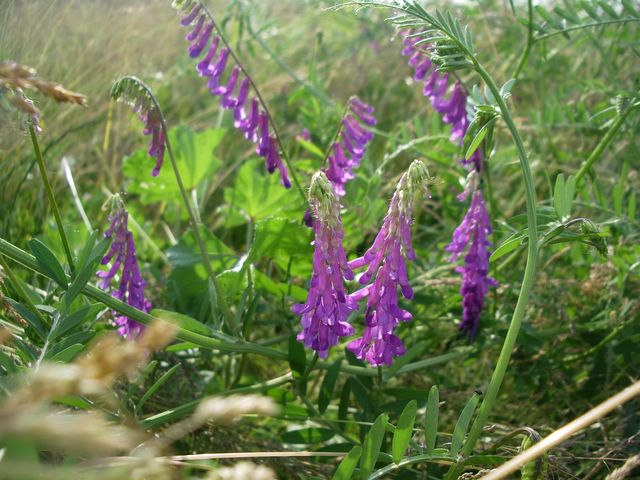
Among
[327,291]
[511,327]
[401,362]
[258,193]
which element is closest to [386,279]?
[327,291]

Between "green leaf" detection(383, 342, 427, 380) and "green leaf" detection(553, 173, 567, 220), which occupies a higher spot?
"green leaf" detection(553, 173, 567, 220)

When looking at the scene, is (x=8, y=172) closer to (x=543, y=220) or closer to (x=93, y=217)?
(x=93, y=217)

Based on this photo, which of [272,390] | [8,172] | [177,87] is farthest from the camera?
[177,87]

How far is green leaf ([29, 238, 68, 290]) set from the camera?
1461mm

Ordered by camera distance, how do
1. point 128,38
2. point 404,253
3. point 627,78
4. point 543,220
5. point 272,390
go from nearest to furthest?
1. point 404,253
2. point 543,220
3. point 272,390
4. point 627,78
5. point 128,38

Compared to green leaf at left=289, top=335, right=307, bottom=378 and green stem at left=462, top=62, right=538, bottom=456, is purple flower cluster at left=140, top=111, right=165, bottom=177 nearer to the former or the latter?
green leaf at left=289, top=335, right=307, bottom=378

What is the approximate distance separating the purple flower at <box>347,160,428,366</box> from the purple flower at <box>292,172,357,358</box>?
0.04m

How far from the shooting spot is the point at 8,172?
7.97 feet

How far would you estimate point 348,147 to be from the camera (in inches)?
82.4

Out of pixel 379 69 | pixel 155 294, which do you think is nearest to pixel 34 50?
pixel 155 294

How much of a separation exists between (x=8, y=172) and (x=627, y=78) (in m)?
2.58

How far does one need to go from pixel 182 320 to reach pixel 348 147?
30.0 inches

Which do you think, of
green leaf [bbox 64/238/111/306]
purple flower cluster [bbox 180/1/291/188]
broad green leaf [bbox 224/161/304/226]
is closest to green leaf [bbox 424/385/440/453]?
green leaf [bbox 64/238/111/306]

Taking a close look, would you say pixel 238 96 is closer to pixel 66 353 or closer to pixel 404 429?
pixel 66 353
